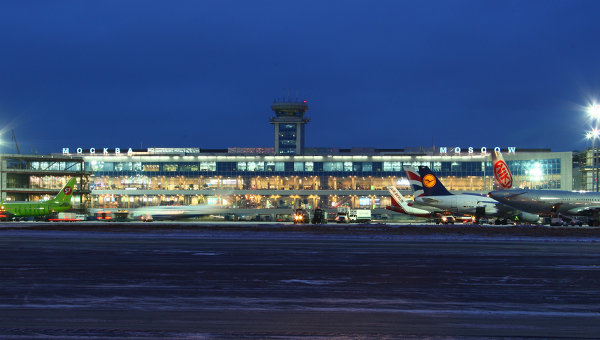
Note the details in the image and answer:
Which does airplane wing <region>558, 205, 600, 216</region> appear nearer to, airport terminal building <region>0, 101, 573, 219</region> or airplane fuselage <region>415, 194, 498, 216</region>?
airplane fuselage <region>415, 194, 498, 216</region>

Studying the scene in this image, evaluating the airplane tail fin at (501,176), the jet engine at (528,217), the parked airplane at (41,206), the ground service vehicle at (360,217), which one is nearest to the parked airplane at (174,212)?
the parked airplane at (41,206)

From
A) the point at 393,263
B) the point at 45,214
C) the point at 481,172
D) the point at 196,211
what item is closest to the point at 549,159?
the point at 481,172

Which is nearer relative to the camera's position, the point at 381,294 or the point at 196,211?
the point at 381,294

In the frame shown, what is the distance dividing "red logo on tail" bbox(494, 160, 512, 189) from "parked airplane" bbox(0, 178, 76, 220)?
6885 centimetres

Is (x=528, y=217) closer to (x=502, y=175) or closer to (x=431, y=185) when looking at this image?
(x=502, y=175)

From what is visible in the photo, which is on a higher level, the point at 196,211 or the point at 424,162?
the point at 424,162

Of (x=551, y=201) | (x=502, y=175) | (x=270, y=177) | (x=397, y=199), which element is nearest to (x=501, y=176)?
(x=502, y=175)

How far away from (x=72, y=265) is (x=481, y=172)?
130m

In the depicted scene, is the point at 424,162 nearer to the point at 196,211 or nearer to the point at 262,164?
the point at 262,164

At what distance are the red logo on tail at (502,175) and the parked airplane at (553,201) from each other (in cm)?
831

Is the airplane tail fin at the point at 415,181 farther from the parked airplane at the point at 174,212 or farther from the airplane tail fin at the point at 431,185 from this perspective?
the parked airplane at the point at 174,212

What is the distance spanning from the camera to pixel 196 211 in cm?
10431

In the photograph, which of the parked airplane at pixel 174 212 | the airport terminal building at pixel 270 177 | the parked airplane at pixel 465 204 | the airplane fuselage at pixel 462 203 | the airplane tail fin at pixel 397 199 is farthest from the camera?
the airport terminal building at pixel 270 177

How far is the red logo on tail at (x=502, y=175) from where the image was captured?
8500 centimetres
